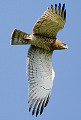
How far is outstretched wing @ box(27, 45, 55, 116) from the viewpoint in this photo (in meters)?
10.2

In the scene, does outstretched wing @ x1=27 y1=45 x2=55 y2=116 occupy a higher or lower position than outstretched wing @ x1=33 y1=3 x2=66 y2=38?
lower

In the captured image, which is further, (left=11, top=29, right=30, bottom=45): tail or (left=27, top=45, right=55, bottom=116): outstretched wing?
(left=27, top=45, right=55, bottom=116): outstretched wing

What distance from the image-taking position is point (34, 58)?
10.3 metres

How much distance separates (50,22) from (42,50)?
119 cm

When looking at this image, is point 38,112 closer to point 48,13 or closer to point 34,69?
point 34,69

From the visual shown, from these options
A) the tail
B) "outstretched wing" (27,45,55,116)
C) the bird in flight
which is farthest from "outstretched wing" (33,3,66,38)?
"outstretched wing" (27,45,55,116)

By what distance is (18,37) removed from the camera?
9.59 meters

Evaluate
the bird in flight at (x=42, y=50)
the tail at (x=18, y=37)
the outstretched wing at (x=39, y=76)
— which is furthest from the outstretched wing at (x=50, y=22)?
the outstretched wing at (x=39, y=76)

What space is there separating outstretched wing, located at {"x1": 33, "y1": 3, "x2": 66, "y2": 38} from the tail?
36 centimetres

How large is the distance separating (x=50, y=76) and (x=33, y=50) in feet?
3.46

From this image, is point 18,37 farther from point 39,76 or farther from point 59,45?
point 39,76

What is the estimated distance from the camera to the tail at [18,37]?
31.1 ft

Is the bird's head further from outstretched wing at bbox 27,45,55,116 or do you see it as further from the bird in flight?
outstretched wing at bbox 27,45,55,116

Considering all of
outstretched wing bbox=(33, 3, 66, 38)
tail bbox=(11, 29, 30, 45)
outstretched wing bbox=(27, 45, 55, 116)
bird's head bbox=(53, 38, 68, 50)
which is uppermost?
outstretched wing bbox=(33, 3, 66, 38)
